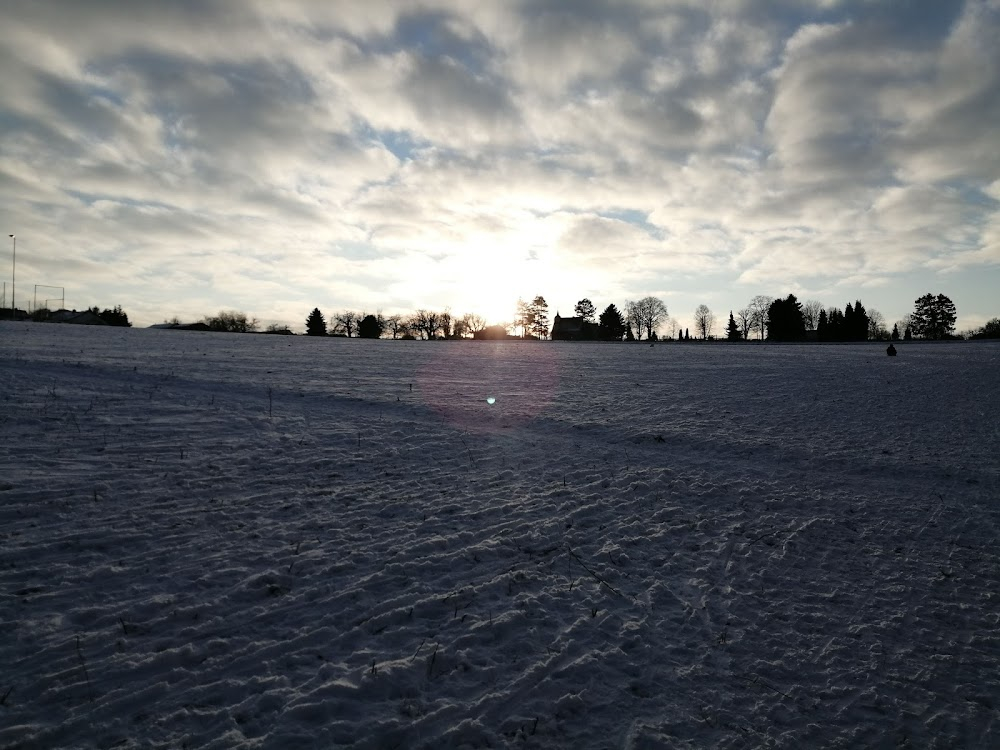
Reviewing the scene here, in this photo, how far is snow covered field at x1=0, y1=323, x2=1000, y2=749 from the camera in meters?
4.53

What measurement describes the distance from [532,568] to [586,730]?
2.67m

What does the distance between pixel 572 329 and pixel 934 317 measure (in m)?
88.1

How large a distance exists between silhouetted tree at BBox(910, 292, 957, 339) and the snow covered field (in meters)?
144

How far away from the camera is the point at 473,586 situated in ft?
21.4

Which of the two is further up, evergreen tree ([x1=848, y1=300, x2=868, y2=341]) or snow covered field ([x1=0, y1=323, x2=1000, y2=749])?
evergreen tree ([x1=848, y1=300, x2=868, y2=341])

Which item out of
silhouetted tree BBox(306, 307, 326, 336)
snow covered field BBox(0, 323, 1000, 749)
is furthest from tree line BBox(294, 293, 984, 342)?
snow covered field BBox(0, 323, 1000, 749)

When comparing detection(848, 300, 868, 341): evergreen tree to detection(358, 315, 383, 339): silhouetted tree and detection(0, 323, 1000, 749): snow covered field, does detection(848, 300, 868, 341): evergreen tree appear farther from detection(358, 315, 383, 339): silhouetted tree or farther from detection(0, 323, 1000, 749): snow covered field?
detection(0, 323, 1000, 749): snow covered field

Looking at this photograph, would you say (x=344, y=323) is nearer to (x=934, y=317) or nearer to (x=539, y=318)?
(x=539, y=318)

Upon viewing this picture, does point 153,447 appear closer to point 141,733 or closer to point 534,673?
point 141,733

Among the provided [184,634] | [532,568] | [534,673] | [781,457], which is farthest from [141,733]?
[781,457]

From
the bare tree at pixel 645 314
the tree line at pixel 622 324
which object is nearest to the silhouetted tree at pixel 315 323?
the tree line at pixel 622 324

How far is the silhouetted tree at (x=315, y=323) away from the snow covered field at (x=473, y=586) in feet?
330

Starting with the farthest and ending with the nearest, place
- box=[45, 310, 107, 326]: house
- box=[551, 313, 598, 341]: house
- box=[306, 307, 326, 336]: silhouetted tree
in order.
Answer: box=[551, 313, 598, 341]: house, box=[306, 307, 326, 336]: silhouetted tree, box=[45, 310, 107, 326]: house

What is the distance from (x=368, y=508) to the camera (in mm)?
8719
